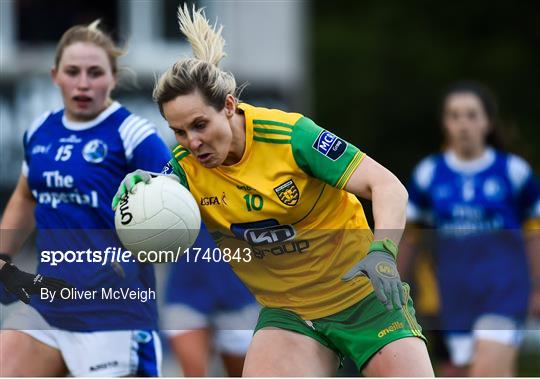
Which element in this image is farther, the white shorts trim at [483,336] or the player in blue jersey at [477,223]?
the player in blue jersey at [477,223]

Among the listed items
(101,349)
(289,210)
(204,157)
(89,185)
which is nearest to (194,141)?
(204,157)

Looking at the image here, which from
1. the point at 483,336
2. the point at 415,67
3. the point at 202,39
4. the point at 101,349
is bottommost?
the point at 415,67

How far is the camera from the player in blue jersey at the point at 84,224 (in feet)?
17.8

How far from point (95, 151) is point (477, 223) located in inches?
115

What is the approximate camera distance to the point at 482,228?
7820 mm

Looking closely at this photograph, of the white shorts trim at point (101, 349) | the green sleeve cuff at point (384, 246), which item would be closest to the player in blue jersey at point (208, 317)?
the white shorts trim at point (101, 349)

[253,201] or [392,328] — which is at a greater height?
[253,201]

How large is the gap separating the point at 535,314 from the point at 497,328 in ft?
1.03

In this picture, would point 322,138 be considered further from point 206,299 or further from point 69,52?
point 206,299

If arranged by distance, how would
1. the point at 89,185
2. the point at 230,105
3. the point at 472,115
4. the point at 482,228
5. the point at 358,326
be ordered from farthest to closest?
the point at 472,115, the point at 482,228, the point at 89,185, the point at 358,326, the point at 230,105

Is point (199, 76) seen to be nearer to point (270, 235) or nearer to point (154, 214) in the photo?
point (154, 214)

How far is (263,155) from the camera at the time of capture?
16.5ft

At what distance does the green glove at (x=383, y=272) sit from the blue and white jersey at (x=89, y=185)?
3.72 ft

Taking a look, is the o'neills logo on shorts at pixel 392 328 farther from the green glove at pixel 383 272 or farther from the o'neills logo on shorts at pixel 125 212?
the o'neills logo on shorts at pixel 125 212
